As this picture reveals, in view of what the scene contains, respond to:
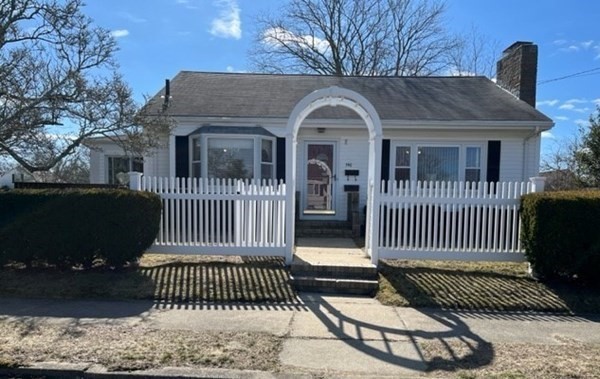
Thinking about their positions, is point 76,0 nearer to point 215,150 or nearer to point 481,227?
point 215,150

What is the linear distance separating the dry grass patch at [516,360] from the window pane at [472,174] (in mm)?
7490

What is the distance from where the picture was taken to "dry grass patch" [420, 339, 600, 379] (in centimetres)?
385

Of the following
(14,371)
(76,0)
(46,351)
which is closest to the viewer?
(14,371)

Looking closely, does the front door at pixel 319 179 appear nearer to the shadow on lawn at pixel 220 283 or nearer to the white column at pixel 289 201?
the white column at pixel 289 201

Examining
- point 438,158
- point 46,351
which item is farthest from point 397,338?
point 438,158

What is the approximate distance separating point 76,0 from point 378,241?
7.20 meters

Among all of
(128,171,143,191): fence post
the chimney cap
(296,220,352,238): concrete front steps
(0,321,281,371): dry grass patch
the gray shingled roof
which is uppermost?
the chimney cap

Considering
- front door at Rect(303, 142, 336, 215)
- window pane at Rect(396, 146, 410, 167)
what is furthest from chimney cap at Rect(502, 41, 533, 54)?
Answer: front door at Rect(303, 142, 336, 215)

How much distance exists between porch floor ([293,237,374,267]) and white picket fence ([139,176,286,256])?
2.11 ft

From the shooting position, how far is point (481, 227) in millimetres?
7801

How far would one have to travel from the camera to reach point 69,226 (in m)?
6.69

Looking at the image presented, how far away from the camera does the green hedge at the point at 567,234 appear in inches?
255

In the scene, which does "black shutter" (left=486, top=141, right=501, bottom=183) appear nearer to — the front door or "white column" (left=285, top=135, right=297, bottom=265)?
the front door

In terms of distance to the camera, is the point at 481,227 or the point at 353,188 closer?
the point at 481,227
